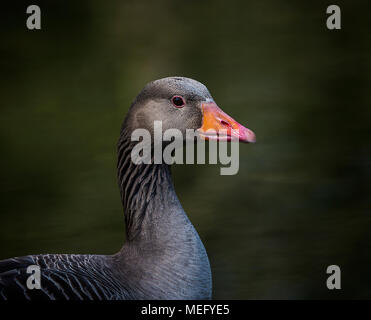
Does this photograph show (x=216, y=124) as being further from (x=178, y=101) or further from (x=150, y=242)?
(x=150, y=242)

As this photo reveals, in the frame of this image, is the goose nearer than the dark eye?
Yes

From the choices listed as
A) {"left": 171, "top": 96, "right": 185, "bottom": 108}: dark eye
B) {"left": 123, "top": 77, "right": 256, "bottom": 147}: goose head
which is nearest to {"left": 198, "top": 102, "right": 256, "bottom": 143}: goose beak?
{"left": 123, "top": 77, "right": 256, "bottom": 147}: goose head

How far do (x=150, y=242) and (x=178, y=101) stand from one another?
2.84 ft

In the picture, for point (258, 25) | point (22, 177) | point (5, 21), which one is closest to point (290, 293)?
point (22, 177)

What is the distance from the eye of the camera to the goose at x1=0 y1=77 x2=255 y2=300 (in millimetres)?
3633

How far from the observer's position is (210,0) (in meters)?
8.77

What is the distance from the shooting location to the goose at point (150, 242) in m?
3.63

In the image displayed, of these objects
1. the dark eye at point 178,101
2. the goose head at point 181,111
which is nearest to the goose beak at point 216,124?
the goose head at point 181,111

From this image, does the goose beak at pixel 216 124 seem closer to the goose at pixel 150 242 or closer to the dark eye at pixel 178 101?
the goose at pixel 150 242

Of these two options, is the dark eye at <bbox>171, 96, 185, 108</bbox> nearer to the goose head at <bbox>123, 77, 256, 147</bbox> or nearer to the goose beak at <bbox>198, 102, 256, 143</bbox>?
the goose head at <bbox>123, 77, 256, 147</bbox>

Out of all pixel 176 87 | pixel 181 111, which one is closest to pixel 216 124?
pixel 181 111

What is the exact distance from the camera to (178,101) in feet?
13.0

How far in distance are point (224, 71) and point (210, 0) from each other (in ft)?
4.15
